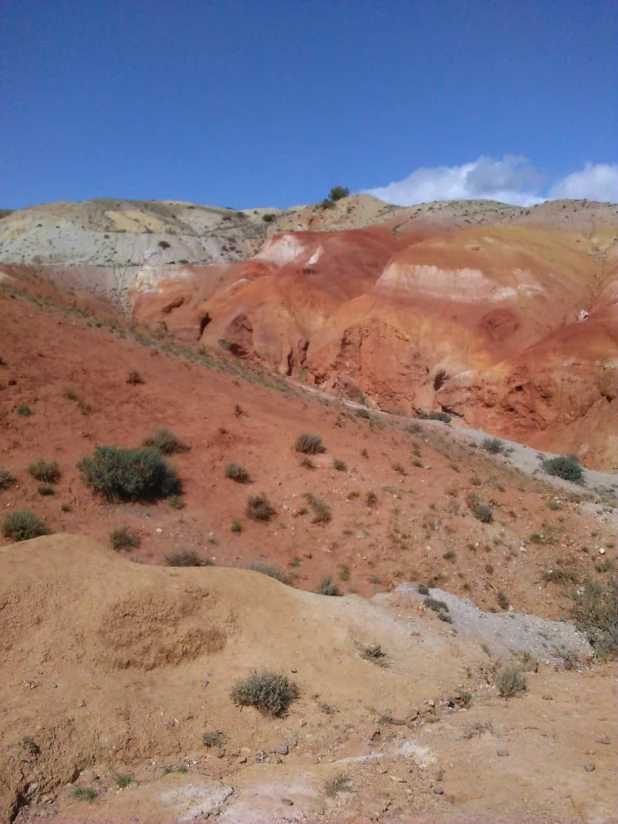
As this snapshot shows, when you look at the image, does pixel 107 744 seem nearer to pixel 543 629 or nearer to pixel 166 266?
pixel 543 629

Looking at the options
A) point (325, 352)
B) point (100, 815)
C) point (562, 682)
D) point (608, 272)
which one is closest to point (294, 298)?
point (325, 352)

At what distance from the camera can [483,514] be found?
13188 mm

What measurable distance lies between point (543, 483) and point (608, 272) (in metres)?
21.6

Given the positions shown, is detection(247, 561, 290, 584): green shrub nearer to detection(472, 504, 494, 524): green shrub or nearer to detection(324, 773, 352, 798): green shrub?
detection(324, 773, 352, 798): green shrub

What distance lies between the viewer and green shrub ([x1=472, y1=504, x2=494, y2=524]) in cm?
1316

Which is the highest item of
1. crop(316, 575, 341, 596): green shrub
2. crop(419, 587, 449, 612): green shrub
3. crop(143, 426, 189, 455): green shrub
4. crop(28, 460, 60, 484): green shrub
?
crop(143, 426, 189, 455): green shrub

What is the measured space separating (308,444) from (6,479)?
6.35 meters

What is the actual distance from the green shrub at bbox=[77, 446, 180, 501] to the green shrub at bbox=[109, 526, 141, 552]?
104 cm

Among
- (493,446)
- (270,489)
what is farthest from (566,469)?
(270,489)

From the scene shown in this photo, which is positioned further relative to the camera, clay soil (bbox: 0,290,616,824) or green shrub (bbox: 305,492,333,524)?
green shrub (bbox: 305,492,333,524)

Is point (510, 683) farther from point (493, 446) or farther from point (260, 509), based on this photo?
Result: point (493, 446)

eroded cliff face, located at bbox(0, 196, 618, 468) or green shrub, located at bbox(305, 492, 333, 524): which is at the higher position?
eroded cliff face, located at bbox(0, 196, 618, 468)

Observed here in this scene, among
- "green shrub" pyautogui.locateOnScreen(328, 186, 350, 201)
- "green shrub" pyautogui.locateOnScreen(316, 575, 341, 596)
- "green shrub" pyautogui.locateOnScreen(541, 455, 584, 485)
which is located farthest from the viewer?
"green shrub" pyautogui.locateOnScreen(328, 186, 350, 201)

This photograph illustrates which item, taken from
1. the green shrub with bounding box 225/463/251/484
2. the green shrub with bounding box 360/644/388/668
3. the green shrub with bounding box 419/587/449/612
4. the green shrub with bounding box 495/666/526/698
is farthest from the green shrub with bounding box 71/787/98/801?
the green shrub with bounding box 225/463/251/484
